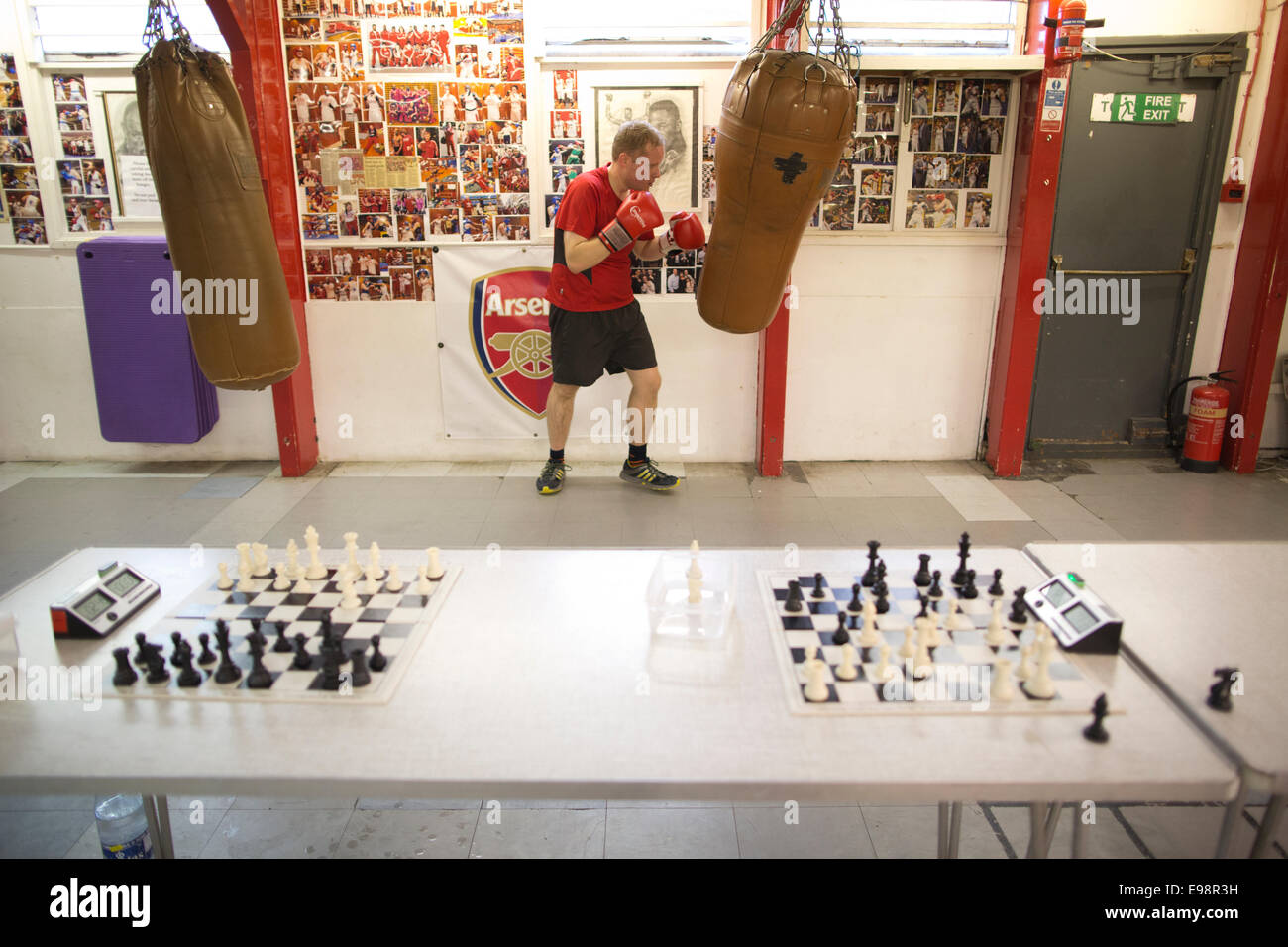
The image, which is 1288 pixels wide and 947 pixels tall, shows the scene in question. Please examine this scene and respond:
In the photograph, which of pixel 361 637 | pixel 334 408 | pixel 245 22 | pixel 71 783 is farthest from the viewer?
pixel 334 408

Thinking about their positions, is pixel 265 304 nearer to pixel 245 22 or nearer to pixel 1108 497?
pixel 245 22

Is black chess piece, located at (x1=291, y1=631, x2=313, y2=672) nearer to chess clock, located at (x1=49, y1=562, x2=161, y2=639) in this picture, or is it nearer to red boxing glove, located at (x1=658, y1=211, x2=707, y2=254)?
chess clock, located at (x1=49, y1=562, x2=161, y2=639)

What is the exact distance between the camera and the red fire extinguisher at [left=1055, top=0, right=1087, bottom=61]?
13.9 feet

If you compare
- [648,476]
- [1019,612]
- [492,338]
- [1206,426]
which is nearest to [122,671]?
[1019,612]

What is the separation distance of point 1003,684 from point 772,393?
339 cm

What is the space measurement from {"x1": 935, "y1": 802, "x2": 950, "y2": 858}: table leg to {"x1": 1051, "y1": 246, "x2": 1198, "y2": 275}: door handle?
3.90 m

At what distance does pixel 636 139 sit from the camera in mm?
3871

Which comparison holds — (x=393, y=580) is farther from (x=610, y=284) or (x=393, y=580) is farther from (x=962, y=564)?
(x=610, y=284)

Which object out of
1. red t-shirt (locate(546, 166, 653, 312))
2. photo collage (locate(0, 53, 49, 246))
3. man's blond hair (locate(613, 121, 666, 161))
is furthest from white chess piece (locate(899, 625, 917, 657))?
photo collage (locate(0, 53, 49, 246))

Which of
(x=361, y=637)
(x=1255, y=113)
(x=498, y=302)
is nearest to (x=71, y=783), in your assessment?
(x=361, y=637)

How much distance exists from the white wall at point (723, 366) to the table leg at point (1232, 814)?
3.83 m
